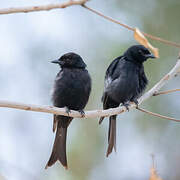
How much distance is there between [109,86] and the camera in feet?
19.4

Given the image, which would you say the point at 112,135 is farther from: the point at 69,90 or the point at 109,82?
the point at 69,90

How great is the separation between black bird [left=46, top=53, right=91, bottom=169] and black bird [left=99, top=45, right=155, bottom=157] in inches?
17.3

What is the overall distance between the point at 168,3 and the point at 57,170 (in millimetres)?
4021

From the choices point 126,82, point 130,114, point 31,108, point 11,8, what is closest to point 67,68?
point 126,82

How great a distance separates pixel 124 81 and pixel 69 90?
789 millimetres

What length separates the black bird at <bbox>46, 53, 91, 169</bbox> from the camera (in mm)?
5414

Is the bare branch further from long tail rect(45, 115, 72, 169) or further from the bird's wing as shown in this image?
the bird's wing

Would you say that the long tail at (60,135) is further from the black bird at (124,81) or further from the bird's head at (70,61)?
the bird's head at (70,61)

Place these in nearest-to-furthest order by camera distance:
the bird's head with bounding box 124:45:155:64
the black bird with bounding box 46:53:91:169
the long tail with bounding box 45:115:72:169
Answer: the black bird with bounding box 46:53:91:169 < the long tail with bounding box 45:115:72:169 < the bird's head with bounding box 124:45:155:64

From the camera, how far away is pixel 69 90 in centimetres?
541

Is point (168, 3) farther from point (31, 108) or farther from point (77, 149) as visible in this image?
point (31, 108)

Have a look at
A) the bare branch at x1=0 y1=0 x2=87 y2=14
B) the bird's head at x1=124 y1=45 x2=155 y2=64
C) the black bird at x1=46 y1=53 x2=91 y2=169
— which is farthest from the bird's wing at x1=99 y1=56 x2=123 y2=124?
the bare branch at x1=0 y1=0 x2=87 y2=14

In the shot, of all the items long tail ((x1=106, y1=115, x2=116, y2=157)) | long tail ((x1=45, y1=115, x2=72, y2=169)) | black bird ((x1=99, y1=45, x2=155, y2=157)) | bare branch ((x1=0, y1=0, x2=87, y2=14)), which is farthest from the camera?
long tail ((x1=106, y1=115, x2=116, y2=157))

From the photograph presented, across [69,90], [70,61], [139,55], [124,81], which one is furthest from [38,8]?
[139,55]
